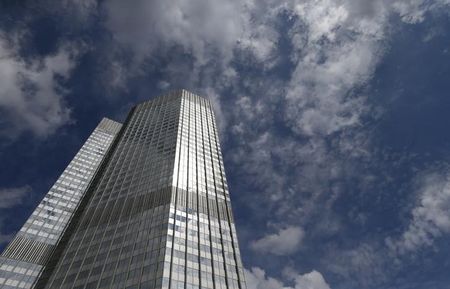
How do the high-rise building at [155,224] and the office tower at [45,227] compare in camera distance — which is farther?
the office tower at [45,227]

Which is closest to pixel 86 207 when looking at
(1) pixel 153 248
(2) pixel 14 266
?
(2) pixel 14 266

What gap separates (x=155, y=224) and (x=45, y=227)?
7228 centimetres

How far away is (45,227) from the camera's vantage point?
138625 millimetres

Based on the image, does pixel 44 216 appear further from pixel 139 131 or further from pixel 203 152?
pixel 203 152

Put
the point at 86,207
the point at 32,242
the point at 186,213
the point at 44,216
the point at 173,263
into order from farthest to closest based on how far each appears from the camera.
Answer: the point at 44,216, the point at 32,242, the point at 86,207, the point at 186,213, the point at 173,263

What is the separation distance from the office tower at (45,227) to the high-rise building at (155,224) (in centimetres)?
2524

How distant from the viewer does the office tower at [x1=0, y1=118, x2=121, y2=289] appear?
11319 cm

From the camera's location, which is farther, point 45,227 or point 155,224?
point 45,227

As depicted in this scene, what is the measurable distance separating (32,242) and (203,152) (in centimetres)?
6886

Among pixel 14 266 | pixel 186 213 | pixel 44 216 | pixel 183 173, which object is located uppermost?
pixel 44 216

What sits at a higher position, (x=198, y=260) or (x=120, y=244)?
(x=120, y=244)

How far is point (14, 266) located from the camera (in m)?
115

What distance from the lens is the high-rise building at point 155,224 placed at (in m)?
76.2

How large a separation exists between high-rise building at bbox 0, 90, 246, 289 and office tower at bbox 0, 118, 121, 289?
2524 centimetres
